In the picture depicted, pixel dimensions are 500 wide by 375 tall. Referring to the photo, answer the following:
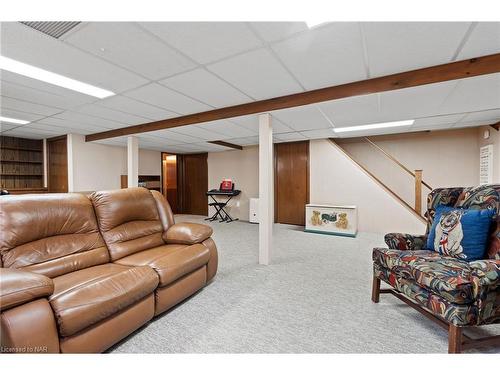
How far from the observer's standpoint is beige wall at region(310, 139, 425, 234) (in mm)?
4695

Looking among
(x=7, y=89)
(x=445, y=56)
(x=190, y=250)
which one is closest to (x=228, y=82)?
(x=190, y=250)

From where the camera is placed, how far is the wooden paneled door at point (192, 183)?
296 inches

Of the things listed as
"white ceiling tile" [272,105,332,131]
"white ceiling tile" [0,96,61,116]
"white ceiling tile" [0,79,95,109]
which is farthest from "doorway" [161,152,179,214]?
"white ceiling tile" [272,105,332,131]

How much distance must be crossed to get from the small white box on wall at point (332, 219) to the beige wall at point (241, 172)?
6.35 feet

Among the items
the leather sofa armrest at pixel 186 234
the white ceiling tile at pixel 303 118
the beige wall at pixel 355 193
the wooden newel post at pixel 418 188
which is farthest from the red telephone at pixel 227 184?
the wooden newel post at pixel 418 188

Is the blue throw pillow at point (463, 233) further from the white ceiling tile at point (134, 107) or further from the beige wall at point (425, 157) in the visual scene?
the beige wall at point (425, 157)

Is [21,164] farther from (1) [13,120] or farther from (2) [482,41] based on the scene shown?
(2) [482,41]

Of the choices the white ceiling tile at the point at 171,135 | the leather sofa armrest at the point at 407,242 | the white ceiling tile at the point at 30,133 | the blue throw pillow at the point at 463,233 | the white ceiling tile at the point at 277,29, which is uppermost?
the white ceiling tile at the point at 30,133

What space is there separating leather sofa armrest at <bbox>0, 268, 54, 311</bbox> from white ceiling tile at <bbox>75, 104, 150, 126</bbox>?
9.24 ft

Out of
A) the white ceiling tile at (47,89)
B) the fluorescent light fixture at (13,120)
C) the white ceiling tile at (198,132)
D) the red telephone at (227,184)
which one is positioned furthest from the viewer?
the red telephone at (227,184)

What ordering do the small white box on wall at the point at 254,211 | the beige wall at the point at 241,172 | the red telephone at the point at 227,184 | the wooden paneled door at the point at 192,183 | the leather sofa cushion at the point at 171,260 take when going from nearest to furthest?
the leather sofa cushion at the point at 171,260 → the small white box on wall at the point at 254,211 → the beige wall at the point at 241,172 → the red telephone at the point at 227,184 → the wooden paneled door at the point at 192,183

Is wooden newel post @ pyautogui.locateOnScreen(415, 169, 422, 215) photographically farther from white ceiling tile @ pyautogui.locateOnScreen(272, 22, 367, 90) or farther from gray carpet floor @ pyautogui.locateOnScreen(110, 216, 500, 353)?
white ceiling tile @ pyautogui.locateOnScreen(272, 22, 367, 90)

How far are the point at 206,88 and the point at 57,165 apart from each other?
5.20 metres

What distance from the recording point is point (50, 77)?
91.7 inches
